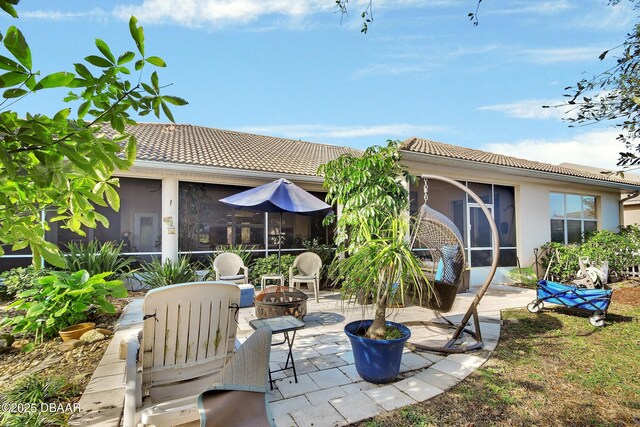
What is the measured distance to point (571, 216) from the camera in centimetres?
1174

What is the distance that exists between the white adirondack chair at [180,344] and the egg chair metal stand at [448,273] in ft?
9.04

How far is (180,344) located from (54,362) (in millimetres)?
2515

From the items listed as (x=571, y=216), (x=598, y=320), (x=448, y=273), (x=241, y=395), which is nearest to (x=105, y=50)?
(x=241, y=395)

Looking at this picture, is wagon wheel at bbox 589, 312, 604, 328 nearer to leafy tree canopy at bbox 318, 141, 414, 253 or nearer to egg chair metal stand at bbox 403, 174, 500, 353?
egg chair metal stand at bbox 403, 174, 500, 353

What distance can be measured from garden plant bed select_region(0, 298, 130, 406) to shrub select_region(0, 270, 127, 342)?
0.25 meters

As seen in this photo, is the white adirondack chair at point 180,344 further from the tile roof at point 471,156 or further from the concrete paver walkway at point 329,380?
the tile roof at point 471,156

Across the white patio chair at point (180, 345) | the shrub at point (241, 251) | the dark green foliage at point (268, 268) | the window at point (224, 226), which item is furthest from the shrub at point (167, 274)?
the white patio chair at point (180, 345)

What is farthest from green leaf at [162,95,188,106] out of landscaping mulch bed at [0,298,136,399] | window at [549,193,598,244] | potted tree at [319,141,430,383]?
window at [549,193,598,244]

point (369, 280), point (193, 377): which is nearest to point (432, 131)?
point (369, 280)

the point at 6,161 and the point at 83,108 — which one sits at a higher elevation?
→ the point at 83,108

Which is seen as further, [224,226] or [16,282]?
[224,226]

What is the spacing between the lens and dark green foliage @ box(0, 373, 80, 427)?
7.69ft

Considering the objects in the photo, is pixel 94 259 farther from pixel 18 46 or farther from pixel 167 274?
pixel 18 46

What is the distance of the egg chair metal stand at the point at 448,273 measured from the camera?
4.22 meters
